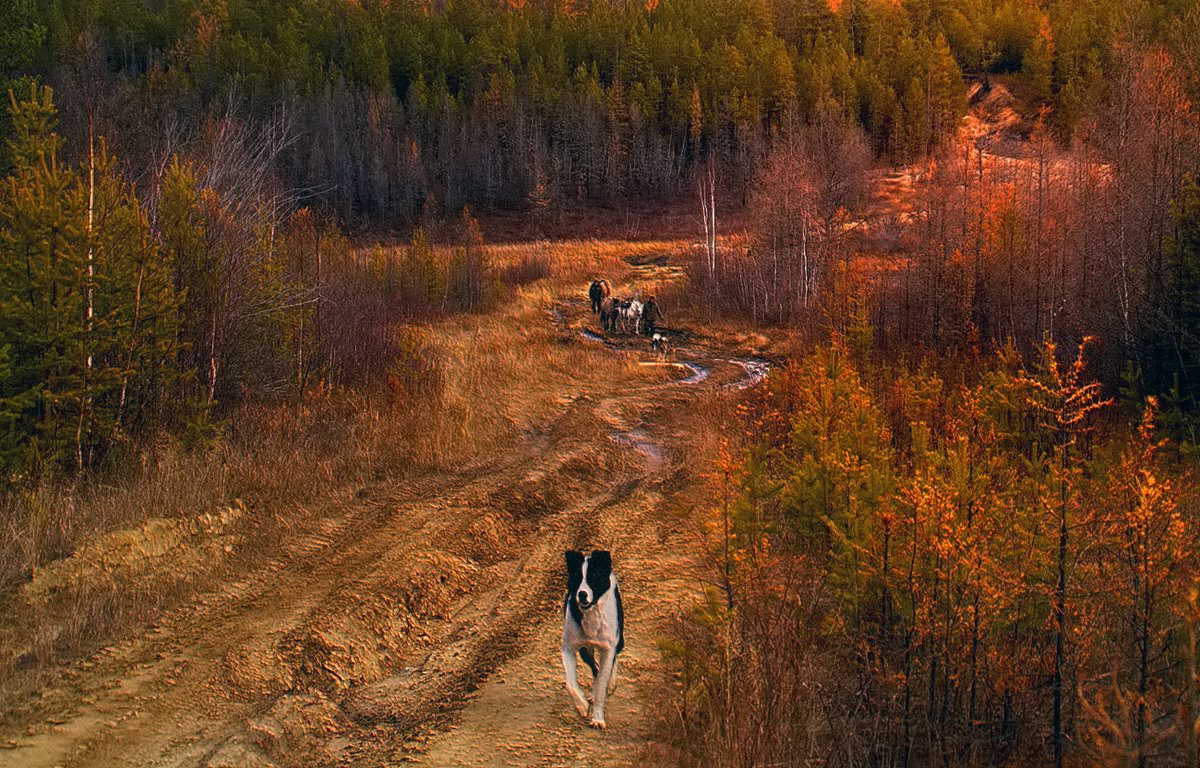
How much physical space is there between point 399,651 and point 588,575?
1927 mm

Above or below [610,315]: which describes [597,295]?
above

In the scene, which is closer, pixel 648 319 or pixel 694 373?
pixel 694 373

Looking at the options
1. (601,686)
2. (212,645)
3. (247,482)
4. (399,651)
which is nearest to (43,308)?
(247,482)

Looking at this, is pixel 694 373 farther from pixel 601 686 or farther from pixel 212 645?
pixel 212 645

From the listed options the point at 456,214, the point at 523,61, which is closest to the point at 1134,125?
the point at 456,214

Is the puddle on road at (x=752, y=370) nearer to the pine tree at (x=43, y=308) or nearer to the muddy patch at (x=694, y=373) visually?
the muddy patch at (x=694, y=373)

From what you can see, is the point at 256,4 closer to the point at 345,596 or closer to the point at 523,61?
the point at 523,61

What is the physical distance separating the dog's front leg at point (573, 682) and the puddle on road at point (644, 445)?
5.36m

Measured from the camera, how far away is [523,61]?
82312mm

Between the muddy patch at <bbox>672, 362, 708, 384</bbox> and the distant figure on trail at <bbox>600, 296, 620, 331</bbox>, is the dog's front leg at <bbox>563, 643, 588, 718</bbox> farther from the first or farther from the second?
the distant figure on trail at <bbox>600, 296, 620, 331</bbox>

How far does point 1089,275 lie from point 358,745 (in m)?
14.3

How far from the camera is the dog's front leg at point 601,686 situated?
4.83 meters

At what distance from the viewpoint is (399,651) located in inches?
231

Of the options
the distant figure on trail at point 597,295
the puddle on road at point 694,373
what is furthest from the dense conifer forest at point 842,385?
the distant figure on trail at point 597,295
